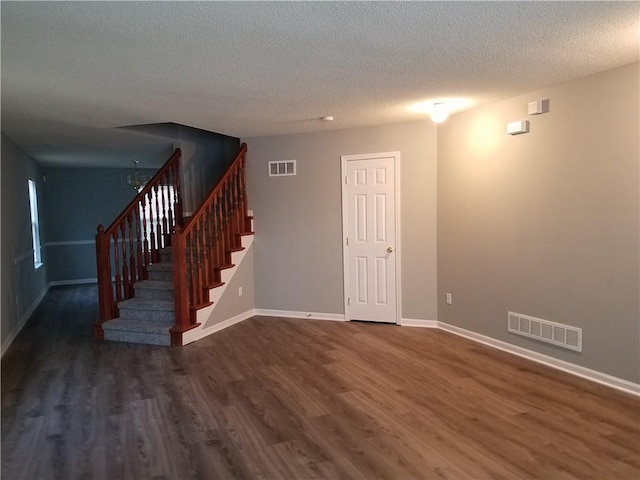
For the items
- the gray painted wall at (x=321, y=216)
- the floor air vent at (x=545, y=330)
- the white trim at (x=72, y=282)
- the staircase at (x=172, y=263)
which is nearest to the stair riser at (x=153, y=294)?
the staircase at (x=172, y=263)

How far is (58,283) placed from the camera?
30.4 feet

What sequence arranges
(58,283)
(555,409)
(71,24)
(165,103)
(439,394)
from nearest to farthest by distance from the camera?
1. (71,24)
2. (555,409)
3. (439,394)
4. (165,103)
5. (58,283)

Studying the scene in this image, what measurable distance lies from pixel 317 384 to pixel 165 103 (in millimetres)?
2877

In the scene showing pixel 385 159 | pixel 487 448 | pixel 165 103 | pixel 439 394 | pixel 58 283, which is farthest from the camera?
pixel 58 283

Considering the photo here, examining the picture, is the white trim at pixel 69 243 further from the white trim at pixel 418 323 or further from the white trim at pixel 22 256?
the white trim at pixel 418 323

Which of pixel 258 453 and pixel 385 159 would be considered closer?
pixel 258 453

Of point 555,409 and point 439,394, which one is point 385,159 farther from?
point 555,409

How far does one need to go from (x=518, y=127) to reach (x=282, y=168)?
9.95 ft

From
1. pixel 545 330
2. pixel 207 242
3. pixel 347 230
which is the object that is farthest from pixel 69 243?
pixel 545 330

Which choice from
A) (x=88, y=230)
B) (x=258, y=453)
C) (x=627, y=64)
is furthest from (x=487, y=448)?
(x=88, y=230)

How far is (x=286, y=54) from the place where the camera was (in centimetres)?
286

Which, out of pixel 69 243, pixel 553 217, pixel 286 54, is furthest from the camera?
pixel 69 243

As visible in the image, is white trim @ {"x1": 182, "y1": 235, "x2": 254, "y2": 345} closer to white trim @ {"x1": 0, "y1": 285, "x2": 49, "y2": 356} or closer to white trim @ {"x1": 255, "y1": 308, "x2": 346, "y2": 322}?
white trim @ {"x1": 255, "y1": 308, "x2": 346, "y2": 322}

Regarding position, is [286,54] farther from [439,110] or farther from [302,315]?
[302,315]
